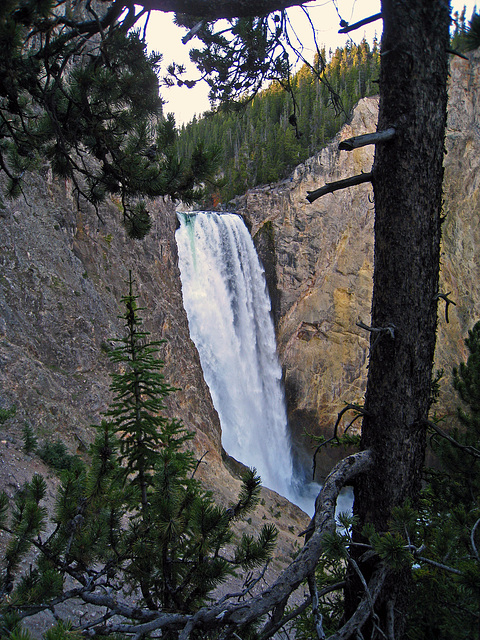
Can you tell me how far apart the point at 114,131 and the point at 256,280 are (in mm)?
20173

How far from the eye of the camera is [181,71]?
12.4 ft

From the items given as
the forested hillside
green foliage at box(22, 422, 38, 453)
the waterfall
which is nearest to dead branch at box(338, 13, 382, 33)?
green foliage at box(22, 422, 38, 453)

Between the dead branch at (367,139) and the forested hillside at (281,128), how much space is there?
22.8m

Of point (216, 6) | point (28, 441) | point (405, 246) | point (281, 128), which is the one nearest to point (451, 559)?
point (405, 246)

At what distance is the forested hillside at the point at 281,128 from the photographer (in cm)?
3347

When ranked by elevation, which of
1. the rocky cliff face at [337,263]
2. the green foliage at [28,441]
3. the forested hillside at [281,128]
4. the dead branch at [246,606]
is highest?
the forested hillside at [281,128]

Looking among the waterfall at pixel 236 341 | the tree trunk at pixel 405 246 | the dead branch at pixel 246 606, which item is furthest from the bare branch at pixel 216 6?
the waterfall at pixel 236 341

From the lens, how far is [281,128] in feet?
133

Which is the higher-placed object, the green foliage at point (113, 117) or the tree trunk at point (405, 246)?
the green foliage at point (113, 117)

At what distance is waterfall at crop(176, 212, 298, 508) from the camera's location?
19141 mm

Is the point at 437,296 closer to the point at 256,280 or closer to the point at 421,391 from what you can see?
the point at 421,391

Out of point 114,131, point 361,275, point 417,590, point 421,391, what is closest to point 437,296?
point 421,391

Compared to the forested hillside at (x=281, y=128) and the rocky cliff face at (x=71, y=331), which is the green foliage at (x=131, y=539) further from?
the forested hillside at (x=281, y=128)

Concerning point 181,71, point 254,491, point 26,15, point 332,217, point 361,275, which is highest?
point 332,217
